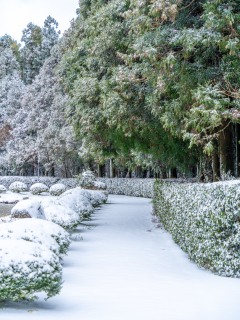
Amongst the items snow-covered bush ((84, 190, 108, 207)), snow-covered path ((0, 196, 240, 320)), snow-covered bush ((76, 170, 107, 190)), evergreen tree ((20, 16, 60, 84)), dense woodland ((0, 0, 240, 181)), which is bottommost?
snow-covered path ((0, 196, 240, 320))

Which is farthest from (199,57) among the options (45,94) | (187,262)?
(45,94)

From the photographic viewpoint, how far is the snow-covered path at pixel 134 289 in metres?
3.63

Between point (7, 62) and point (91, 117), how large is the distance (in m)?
40.4

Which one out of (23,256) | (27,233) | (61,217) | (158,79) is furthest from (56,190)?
(23,256)

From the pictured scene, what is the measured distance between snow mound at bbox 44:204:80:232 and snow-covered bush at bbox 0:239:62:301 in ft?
13.5

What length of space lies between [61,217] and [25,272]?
4589 millimetres

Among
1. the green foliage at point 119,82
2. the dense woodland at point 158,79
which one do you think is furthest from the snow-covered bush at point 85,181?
the green foliage at point 119,82

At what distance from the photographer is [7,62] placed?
155 feet

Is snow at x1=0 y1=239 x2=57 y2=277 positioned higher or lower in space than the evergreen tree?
lower

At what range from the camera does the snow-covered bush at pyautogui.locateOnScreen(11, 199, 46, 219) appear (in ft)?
22.5

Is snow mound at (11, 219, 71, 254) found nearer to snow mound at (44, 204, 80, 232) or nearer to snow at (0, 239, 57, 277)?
snow at (0, 239, 57, 277)

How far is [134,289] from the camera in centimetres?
460

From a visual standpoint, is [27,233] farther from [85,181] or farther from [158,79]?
[85,181]

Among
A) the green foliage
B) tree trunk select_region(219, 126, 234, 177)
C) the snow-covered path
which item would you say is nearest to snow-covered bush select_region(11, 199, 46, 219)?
the snow-covered path
